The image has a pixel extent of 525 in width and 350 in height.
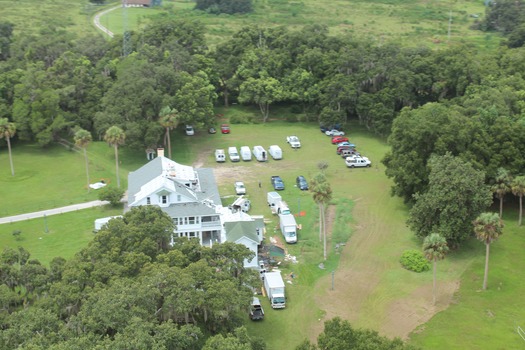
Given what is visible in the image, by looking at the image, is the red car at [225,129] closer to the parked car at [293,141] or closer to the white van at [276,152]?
the parked car at [293,141]

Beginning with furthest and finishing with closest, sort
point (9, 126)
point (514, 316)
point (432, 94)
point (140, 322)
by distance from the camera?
point (432, 94) < point (9, 126) < point (514, 316) < point (140, 322)

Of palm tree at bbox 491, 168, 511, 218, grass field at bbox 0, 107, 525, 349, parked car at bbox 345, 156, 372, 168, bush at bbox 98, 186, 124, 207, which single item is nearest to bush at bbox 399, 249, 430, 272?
grass field at bbox 0, 107, 525, 349

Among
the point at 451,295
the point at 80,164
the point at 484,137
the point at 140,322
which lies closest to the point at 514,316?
the point at 451,295

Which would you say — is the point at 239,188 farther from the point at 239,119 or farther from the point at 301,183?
the point at 239,119

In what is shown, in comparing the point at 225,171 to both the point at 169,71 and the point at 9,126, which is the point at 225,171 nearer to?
the point at 169,71

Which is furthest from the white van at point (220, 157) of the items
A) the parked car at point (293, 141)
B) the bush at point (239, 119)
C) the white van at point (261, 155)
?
the bush at point (239, 119)

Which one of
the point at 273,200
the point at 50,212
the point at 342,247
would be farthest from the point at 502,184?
the point at 50,212
